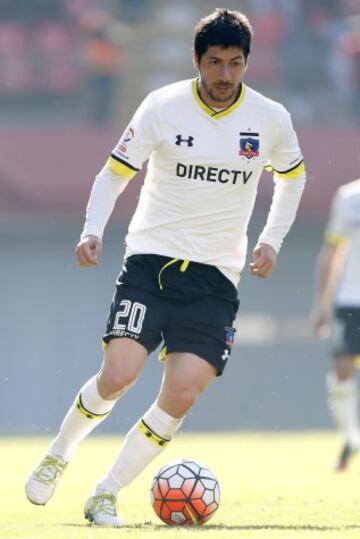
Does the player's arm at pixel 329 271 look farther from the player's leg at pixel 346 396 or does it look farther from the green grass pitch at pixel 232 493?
the green grass pitch at pixel 232 493

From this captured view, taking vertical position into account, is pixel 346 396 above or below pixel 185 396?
below

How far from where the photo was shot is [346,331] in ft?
32.3

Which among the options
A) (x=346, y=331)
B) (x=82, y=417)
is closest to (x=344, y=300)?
(x=346, y=331)

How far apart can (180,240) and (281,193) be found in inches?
23.8

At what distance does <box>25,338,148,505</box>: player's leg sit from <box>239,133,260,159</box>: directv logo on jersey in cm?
94

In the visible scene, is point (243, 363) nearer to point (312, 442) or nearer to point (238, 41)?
point (312, 442)

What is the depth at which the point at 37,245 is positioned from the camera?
60.4 ft

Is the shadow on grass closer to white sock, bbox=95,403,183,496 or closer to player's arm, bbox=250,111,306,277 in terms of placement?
white sock, bbox=95,403,183,496

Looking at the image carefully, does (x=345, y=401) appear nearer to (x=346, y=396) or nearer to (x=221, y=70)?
(x=346, y=396)

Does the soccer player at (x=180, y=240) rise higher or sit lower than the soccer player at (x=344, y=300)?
higher

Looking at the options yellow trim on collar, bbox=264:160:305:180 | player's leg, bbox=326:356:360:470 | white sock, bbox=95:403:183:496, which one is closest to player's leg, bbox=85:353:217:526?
white sock, bbox=95:403:183:496

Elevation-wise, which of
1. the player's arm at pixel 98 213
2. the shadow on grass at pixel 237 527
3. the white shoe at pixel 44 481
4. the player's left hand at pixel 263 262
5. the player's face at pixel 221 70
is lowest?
the white shoe at pixel 44 481

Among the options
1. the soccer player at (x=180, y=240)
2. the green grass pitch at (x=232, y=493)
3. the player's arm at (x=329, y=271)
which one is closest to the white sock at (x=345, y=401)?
the green grass pitch at (x=232, y=493)

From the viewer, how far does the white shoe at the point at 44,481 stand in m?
6.05
